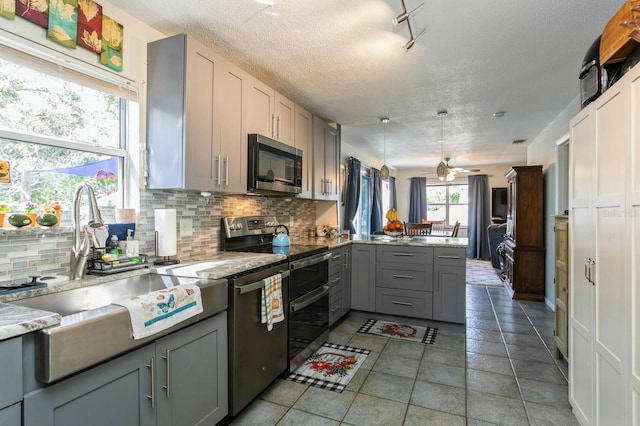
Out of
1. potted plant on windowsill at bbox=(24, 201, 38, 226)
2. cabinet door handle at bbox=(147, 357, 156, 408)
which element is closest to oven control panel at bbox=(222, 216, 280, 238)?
potted plant on windowsill at bbox=(24, 201, 38, 226)

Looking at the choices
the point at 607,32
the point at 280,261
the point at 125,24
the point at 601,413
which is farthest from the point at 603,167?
the point at 125,24

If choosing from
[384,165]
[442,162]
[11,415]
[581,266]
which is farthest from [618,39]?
[442,162]

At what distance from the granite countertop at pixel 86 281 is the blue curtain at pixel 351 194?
3.09 m

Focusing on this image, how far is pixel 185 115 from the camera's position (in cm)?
193

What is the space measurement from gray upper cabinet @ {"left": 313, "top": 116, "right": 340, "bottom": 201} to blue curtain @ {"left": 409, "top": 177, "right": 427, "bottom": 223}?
5426 mm

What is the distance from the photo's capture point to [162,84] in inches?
78.9

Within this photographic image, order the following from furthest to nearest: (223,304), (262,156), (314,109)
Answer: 1. (314,109)
2. (262,156)
3. (223,304)

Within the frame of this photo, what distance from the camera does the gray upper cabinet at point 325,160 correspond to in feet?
11.9

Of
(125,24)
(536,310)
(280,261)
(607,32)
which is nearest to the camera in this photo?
(607,32)

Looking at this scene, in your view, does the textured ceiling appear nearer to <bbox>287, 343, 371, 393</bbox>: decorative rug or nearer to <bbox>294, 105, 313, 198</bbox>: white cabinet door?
<bbox>294, 105, 313, 198</bbox>: white cabinet door

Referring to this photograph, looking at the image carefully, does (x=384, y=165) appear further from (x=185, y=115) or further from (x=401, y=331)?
(x=185, y=115)

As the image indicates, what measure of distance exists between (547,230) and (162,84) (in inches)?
189

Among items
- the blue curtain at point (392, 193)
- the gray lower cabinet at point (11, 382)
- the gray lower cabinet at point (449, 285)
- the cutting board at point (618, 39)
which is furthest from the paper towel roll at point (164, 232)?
the blue curtain at point (392, 193)

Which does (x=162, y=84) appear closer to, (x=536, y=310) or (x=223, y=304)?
(x=223, y=304)
